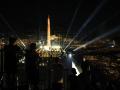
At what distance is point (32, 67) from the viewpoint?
6.75 meters

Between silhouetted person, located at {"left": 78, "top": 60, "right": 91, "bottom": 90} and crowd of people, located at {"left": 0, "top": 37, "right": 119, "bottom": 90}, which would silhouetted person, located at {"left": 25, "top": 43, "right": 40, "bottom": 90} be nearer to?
crowd of people, located at {"left": 0, "top": 37, "right": 119, "bottom": 90}

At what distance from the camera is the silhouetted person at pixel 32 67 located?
6691mm

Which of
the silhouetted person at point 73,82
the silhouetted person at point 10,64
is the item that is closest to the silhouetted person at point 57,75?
the silhouetted person at point 73,82

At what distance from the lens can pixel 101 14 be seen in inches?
952

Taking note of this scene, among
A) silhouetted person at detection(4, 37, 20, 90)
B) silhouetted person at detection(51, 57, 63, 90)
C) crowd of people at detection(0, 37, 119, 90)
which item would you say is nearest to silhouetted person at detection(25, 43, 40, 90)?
crowd of people at detection(0, 37, 119, 90)

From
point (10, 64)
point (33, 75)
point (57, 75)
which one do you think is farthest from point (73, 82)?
point (10, 64)

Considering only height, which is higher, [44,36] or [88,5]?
[88,5]

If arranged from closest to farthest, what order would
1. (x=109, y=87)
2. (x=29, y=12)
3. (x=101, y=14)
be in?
(x=109, y=87), (x=101, y=14), (x=29, y=12)

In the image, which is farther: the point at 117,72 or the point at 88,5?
the point at 88,5

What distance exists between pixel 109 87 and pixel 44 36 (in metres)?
25.6

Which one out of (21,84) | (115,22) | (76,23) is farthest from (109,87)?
(76,23)

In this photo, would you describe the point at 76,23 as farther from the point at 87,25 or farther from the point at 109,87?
the point at 109,87

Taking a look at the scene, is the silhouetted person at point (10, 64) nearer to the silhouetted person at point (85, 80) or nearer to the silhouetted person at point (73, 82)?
the silhouetted person at point (73, 82)

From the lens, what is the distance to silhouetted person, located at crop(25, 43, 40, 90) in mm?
6691
